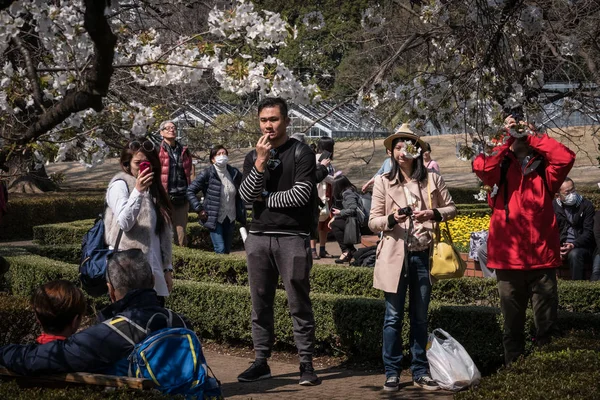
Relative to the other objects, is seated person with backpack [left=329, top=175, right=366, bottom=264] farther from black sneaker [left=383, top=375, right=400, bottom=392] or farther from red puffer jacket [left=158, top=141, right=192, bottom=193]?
black sneaker [left=383, top=375, right=400, bottom=392]

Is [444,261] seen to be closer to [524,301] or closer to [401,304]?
[401,304]

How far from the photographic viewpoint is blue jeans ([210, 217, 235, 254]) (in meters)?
10.9

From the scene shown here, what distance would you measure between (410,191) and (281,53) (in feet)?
51.4

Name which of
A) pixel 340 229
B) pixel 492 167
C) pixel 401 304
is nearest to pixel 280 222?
pixel 401 304

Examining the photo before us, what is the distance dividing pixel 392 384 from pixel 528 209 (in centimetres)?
141

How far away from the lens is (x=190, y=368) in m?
3.71

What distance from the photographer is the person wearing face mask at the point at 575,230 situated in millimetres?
9641

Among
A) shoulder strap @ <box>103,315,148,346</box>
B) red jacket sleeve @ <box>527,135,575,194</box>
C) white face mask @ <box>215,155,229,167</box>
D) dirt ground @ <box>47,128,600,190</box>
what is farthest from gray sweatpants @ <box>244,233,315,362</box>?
dirt ground @ <box>47,128,600,190</box>

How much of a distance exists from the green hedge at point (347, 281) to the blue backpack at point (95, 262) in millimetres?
3397

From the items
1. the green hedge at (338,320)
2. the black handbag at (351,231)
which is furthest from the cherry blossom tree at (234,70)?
the black handbag at (351,231)

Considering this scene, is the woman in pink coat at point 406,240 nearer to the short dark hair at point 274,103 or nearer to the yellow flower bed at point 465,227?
the short dark hair at point 274,103

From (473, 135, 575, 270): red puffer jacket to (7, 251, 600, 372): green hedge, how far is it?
847 mm

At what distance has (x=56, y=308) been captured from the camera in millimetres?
3910

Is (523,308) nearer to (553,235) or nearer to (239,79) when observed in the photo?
(553,235)
